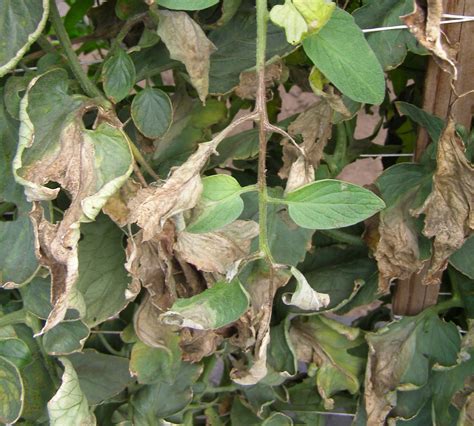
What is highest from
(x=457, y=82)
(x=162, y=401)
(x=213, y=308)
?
(x=457, y=82)

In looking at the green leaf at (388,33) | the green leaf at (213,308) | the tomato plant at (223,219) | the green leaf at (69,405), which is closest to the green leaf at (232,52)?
the tomato plant at (223,219)

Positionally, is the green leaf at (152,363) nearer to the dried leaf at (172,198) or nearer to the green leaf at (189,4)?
the dried leaf at (172,198)

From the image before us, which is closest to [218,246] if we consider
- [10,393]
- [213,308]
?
[213,308]

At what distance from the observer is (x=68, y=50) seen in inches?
25.0

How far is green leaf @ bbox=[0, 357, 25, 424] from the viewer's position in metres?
0.73

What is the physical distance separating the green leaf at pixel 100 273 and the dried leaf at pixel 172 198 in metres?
0.22

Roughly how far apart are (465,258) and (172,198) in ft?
1.24

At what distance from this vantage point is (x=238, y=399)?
93 cm

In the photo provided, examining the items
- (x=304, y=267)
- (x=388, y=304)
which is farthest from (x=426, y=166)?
(x=388, y=304)

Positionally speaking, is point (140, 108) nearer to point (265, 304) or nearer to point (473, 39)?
point (265, 304)

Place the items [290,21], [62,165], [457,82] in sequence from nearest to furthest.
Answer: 1. [290,21]
2. [62,165]
3. [457,82]

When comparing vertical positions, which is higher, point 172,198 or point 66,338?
point 172,198

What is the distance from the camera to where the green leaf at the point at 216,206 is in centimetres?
54

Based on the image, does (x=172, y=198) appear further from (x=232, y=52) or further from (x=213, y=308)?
(x=232, y=52)
